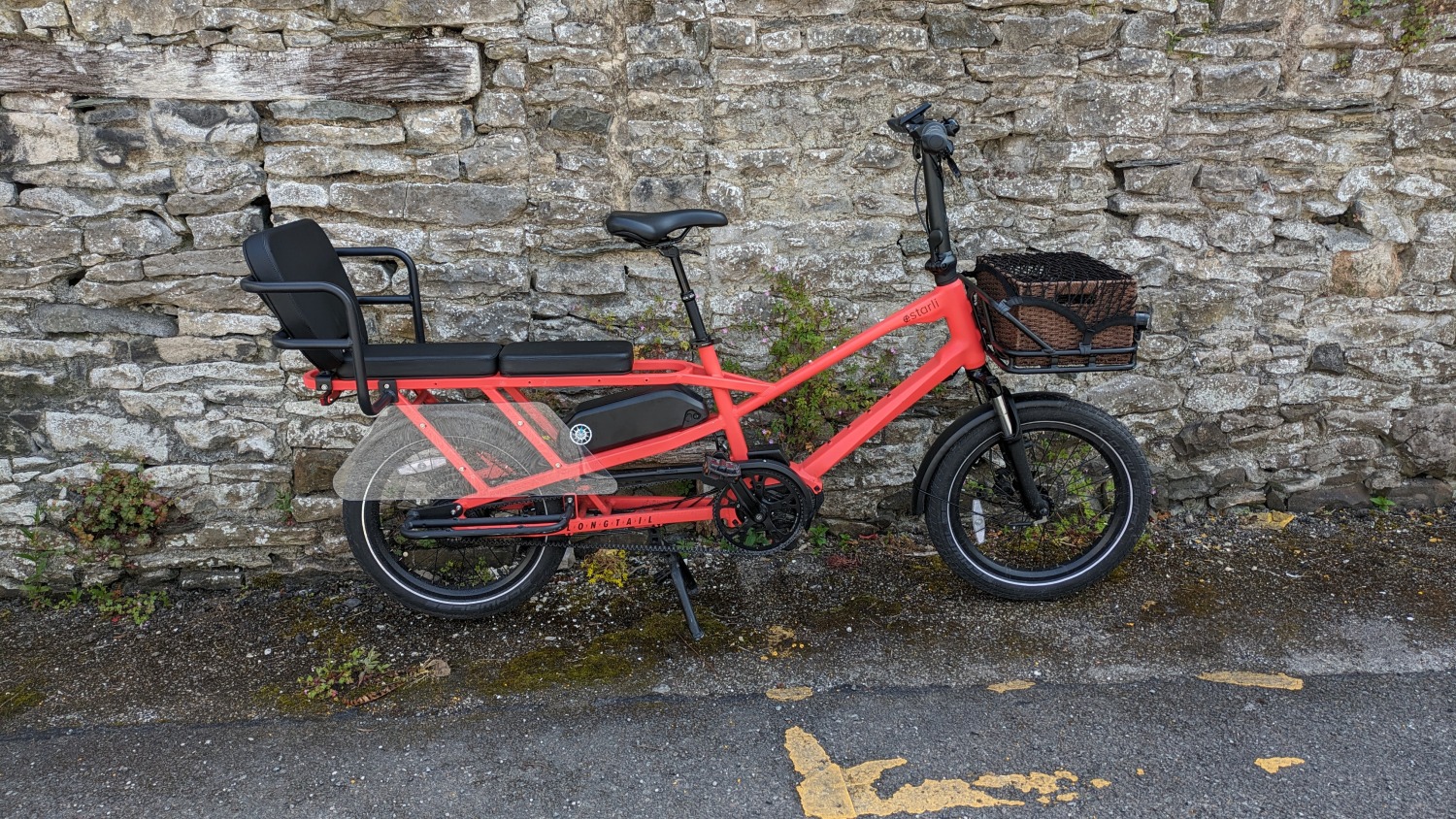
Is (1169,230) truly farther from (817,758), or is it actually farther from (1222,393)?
(817,758)

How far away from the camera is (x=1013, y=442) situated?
3322 millimetres

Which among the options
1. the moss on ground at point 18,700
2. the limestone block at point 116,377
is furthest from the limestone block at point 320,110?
the moss on ground at point 18,700

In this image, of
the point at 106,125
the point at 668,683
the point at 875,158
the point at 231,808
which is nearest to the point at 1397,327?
the point at 875,158

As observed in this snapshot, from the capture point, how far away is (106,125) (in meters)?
3.22

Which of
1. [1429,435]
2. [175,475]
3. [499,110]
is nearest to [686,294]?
[499,110]

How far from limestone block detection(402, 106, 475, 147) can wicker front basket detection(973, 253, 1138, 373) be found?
1.91 m

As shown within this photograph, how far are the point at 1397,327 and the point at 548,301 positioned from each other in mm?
3500

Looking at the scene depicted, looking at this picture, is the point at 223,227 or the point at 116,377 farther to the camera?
the point at 116,377

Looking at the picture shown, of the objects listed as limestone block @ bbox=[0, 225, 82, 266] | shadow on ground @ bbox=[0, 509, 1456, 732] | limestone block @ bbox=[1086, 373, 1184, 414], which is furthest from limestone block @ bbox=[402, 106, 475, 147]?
limestone block @ bbox=[1086, 373, 1184, 414]

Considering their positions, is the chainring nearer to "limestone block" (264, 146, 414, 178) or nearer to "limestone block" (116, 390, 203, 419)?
"limestone block" (264, 146, 414, 178)

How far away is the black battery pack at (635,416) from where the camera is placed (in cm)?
313

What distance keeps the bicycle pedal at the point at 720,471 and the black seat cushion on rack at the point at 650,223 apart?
766 mm

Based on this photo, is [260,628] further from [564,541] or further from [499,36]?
[499,36]

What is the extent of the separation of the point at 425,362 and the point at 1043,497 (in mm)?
2214
